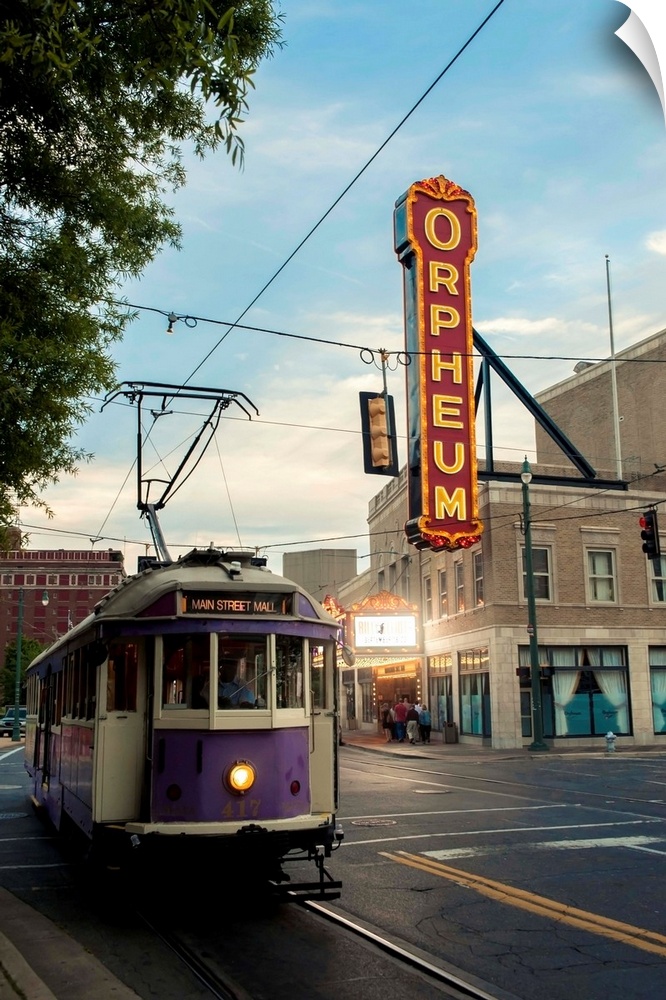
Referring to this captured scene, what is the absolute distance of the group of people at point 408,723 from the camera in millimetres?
39312

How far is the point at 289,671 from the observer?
31.5 ft

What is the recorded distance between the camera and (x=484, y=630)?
36.6m

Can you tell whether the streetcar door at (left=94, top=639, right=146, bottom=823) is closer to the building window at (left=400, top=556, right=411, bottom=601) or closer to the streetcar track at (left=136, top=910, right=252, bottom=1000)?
the streetcar track at (left=136, top=910, right=252, bottom=1000)

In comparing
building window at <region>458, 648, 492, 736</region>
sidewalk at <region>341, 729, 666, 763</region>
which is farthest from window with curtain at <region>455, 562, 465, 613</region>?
sidewalk at <region>341, 729, 666, 763</region>

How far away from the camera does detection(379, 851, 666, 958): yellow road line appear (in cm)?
794

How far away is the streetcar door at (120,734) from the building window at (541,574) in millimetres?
28121

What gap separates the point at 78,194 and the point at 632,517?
3194 centimetres

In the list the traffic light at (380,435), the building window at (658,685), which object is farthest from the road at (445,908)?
the building window at (658,685)

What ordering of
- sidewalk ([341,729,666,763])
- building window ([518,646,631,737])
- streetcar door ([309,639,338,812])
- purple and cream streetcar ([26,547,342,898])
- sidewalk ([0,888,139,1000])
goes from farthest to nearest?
building window ([518,646,631,737]), sidewalk ([341,729,666,763]), streetcar door ([309,639,338,812]), purple and cream streetcar ([26,547,342,898]), sidewalk ([0,888,139,1000])

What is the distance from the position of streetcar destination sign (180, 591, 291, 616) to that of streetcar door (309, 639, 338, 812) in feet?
2.47

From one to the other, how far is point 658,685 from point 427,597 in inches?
416

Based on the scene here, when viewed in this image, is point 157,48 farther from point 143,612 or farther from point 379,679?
point 379,679

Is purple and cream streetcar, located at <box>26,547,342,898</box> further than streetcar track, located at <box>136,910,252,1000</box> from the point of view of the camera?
Yes

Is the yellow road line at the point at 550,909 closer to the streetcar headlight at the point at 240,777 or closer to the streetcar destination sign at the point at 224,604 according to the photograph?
the streetcar headlight at the point at 240,777
